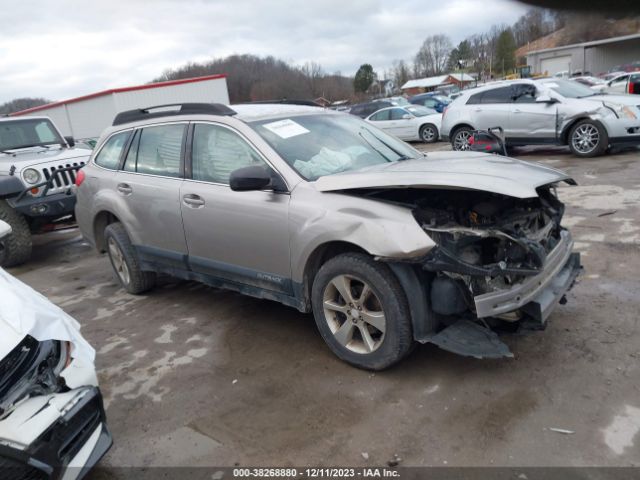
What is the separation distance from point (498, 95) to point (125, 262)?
29.9ft

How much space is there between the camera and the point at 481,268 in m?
2.85

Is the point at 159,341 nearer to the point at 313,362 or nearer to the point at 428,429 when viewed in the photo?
the point at 313,362

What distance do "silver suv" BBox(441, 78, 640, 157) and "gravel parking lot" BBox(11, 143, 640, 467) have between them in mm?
6068

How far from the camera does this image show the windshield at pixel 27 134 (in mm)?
8102

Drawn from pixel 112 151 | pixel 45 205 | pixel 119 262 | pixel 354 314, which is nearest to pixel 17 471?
pixel 354 314

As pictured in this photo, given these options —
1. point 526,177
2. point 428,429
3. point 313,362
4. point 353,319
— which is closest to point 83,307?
point 313,362

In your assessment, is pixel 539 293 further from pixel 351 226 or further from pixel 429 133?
pixel 429 133

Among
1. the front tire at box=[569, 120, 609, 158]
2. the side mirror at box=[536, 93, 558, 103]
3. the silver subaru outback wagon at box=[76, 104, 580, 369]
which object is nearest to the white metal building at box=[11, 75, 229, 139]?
the side mirror at box=[536, 93, 558, 103]

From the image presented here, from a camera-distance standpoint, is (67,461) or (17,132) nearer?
(67,461)

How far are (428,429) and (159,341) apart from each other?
7.77ft

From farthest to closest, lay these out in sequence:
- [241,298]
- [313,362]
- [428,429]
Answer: [241,298], [313,362], [428,429]

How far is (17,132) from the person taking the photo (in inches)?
325

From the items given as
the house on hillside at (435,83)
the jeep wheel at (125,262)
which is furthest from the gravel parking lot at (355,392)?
the house on hillside at (435,83)

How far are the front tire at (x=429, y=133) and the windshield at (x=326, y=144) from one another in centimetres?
1236
